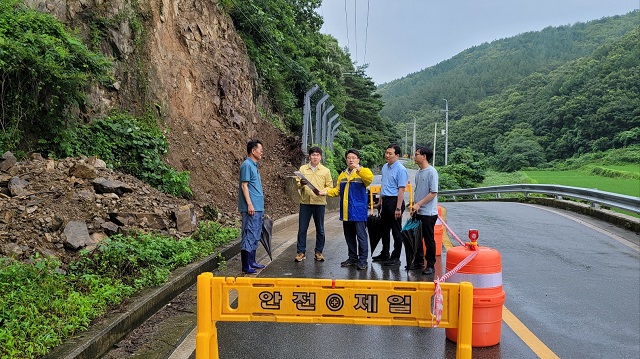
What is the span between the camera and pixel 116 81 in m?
10.2

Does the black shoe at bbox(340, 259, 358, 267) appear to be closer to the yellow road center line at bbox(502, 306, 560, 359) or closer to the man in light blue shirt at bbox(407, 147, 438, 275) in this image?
the man in light blue shirt at bbox(407, 147, 438, 275)

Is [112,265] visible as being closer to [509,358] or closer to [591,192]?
[509,358]

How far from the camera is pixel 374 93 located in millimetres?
59438

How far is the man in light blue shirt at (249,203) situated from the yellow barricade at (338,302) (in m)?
3.05

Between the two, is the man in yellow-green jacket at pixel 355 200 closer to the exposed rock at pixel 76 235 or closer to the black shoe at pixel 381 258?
the black shoe at pixel 381 258

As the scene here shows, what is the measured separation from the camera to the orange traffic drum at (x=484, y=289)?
13.5 feet

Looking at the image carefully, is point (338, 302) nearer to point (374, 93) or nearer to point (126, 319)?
point (126, 319)

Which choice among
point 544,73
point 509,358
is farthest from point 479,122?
point 509,358

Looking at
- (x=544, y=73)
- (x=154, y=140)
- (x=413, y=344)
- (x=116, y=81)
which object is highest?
A: (x=544, y=73)

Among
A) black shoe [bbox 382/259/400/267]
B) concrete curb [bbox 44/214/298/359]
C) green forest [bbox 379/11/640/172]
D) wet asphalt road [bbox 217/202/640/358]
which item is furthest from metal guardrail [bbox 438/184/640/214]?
green forest [bbox 379/11/640/172]

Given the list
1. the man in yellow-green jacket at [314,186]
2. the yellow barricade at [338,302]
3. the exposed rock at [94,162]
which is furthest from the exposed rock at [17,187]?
the yellow barricade at [338,302]

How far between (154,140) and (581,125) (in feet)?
219

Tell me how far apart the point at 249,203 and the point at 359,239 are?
1644 mm

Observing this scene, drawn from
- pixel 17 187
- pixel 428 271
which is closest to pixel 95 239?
pixel 17 187
